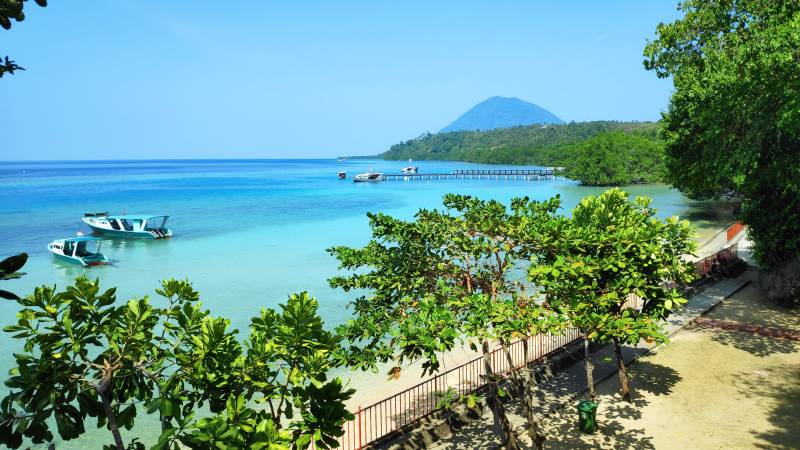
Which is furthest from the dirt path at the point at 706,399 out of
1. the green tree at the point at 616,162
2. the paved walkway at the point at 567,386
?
the green tree at the point at 616,162

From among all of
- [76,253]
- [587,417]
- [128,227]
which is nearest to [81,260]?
[76,253]

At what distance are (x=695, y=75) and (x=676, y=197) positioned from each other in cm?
5630

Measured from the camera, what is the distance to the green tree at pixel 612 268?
7.82 metres

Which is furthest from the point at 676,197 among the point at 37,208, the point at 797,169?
the point at 37,208

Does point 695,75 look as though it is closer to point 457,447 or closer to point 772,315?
point 772,315

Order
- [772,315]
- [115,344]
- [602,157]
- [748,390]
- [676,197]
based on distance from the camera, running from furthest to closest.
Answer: [602,157] < [676,197] < [772,315] < [748,390] < [115,344]

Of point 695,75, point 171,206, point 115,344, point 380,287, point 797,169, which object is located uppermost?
point 695,75

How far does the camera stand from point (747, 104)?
15.6 metres

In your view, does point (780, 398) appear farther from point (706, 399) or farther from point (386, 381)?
point (386, 381)

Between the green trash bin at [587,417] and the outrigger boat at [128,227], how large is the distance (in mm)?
44347

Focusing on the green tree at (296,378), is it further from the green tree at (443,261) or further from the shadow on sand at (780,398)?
the shadow on sand at (780,398)

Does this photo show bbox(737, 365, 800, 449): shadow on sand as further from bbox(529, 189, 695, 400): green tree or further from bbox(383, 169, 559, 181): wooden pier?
bbox(383, 169, 559, 181): wooden pier

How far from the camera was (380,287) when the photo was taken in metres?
8.92

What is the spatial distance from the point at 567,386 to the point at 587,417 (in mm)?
2388
